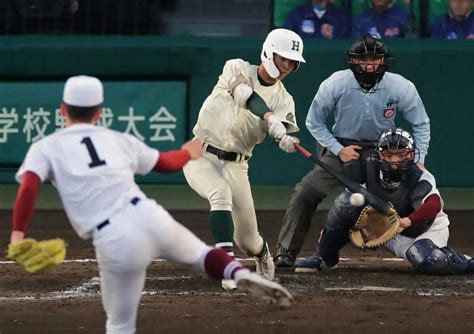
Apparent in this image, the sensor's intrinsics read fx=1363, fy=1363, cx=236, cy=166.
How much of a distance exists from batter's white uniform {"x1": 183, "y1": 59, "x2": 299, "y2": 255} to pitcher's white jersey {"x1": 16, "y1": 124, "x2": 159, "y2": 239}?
284cm

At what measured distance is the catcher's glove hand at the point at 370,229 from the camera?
31.4 ft

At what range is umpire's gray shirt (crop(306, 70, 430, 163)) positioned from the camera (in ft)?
32.7

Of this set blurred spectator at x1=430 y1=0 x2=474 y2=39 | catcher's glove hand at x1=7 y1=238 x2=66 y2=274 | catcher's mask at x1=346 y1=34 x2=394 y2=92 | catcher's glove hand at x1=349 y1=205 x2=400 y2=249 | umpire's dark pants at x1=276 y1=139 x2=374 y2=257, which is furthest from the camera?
blurred spectator at x1=430 y1=0 x2=474 y2=39

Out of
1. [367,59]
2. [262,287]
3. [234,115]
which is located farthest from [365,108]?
[262,287]

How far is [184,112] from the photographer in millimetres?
14211

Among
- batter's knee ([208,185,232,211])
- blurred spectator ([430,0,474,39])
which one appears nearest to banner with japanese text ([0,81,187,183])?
blurred spectator ([430,0,474,39])

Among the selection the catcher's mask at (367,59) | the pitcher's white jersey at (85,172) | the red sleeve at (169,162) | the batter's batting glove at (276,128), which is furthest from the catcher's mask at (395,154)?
the pitcher's white jersey at (85,172)

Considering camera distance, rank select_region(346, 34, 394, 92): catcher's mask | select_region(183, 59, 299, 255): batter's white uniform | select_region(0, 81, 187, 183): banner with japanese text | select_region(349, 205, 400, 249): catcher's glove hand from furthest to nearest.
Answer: select_region(0, 81, 187, 183): banner with japanese text, select_region(346, 34, 394, 92): catcher's mask, select_region(349, 205, 400, 249): catcher's glove hand, select_region(183, 59, 299, 255): batter's white uniform

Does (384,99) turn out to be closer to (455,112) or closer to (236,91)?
(236,91)

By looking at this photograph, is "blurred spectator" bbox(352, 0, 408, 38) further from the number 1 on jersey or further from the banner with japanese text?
the number 1 on jersey

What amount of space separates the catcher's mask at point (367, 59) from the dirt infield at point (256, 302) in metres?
1.39

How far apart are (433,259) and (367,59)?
1513mm

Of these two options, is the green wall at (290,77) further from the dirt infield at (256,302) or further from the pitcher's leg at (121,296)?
the pitcher's leg at (121,296)

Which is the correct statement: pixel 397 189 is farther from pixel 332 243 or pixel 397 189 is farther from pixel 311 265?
pixel 311 265
